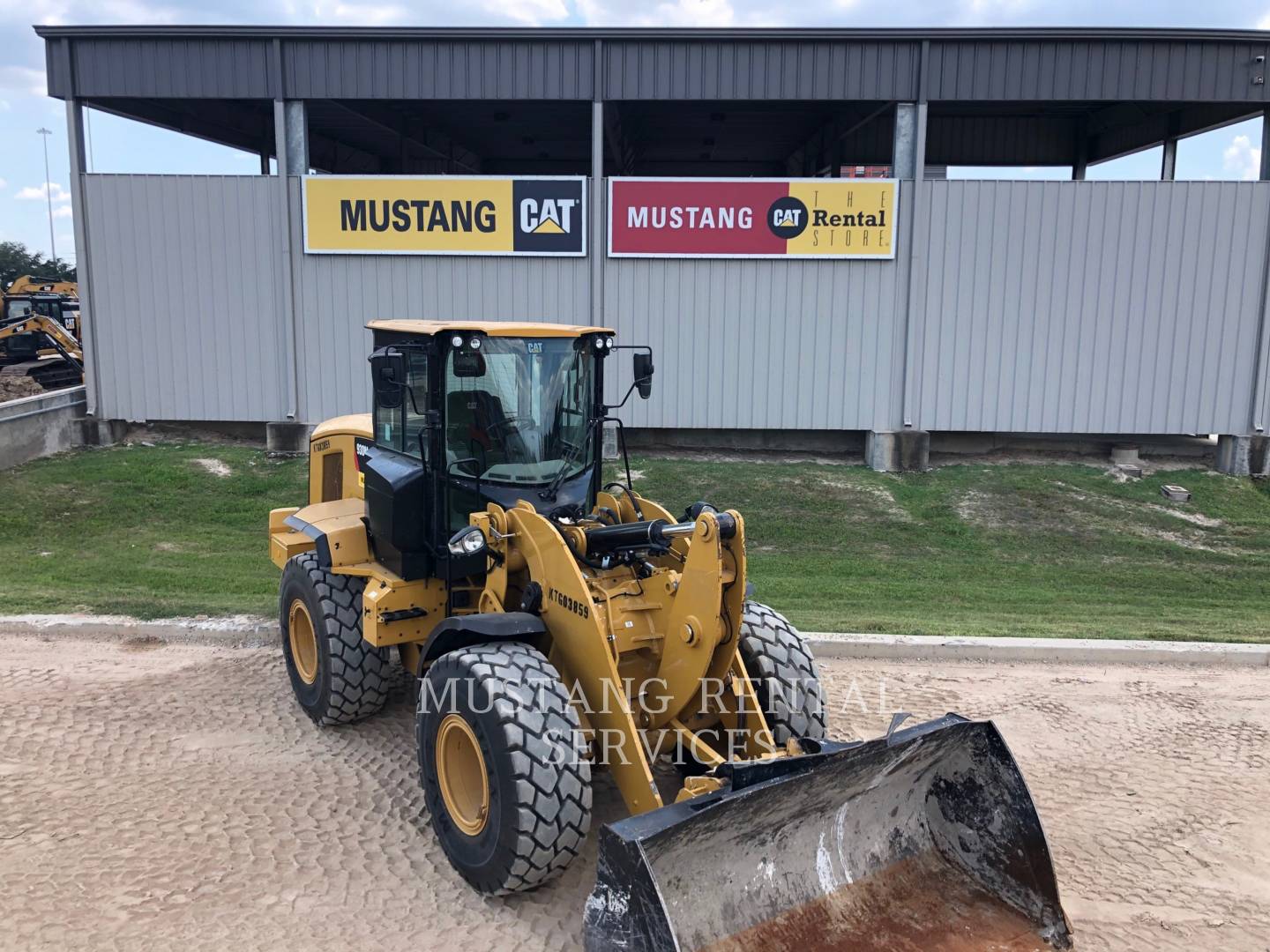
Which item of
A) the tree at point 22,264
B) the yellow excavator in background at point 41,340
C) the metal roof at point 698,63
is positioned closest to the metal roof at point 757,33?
the metal roof at point 698,63

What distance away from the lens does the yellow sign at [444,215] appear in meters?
13.6

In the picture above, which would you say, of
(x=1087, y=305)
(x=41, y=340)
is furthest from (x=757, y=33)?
(x=41, y=340)

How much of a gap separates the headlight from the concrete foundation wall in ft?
36.6

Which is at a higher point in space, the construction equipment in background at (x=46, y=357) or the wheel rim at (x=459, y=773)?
the construction equipment in background at (x=46, y=357)

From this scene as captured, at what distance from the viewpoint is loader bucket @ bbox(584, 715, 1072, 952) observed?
3.71 m

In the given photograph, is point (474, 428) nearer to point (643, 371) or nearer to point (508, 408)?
point (508, 408)

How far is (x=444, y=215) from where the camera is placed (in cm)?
1377

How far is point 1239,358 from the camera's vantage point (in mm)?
13891

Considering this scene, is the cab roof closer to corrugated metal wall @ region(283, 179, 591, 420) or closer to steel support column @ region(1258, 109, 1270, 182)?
corrugated metal wall @ region(283, 179, 591, 420)

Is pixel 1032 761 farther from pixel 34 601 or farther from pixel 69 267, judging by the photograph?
pixel 69 267

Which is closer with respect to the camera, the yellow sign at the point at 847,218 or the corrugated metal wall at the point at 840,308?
the yellow sign at the point at 847,218

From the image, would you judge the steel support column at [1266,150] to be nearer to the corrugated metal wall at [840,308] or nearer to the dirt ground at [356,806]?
the corrugated metal wall at [840,308]

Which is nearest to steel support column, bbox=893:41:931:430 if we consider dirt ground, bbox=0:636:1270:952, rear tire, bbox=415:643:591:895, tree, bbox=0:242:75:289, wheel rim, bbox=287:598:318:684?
dirt ground, bbox=0:636:1270:952

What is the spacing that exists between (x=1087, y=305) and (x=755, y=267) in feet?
15.3
